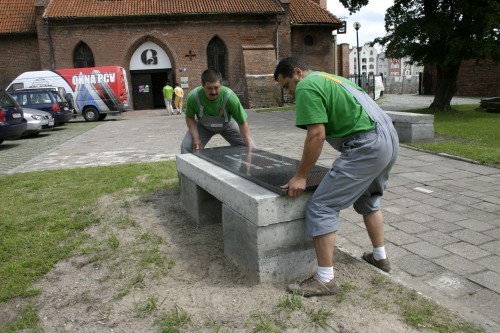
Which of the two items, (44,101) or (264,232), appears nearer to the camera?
(264,232)

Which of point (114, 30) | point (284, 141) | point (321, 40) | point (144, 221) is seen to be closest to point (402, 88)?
point (321, 40)

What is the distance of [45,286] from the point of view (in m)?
3.96

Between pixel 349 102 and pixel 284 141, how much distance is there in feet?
31.6

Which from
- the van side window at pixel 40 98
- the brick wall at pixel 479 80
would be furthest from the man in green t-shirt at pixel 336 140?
the brick wall at pixel 479 80

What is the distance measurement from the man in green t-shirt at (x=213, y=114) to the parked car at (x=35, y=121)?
12.2 meters

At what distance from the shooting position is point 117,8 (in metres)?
31.1

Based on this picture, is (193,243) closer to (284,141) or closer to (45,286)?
(45,286)

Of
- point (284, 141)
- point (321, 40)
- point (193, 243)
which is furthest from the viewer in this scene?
point (321, 40)

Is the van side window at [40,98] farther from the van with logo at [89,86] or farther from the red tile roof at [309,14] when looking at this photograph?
the red tile roof at [309,14]

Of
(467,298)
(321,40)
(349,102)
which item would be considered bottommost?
(467,298)

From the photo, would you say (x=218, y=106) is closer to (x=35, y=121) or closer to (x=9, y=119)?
(x=9, y=119)

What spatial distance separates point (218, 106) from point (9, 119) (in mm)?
10487

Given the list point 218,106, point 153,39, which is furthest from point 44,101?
point 218,106

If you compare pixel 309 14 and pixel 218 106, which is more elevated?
pixel 309 14
